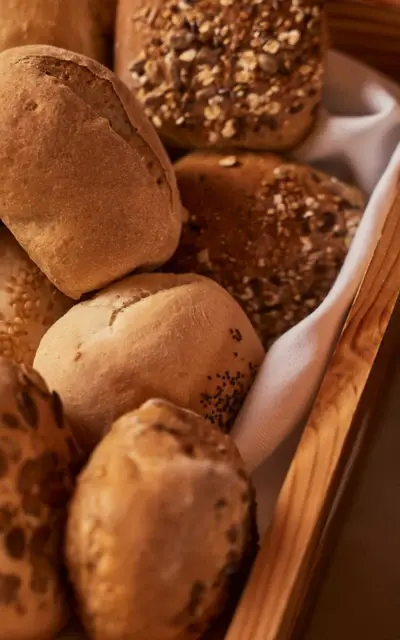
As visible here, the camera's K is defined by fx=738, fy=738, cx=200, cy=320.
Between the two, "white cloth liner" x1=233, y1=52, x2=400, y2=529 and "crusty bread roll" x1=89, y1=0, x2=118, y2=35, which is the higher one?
"crusty bread roll" x1=89, y1=0, x2=118, y2=35

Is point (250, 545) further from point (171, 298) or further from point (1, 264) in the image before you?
point (1, 264)

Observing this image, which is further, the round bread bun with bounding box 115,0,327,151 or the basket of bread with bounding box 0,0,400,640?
the round bread bun with bounding box 115,0,327,151

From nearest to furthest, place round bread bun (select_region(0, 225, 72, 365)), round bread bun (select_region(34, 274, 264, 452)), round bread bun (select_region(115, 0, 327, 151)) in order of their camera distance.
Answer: round bread bun (select_region(34, 274, 264, 452))
round bread bun (select_region(0, 225, 72, 365))
round bread bun (select_region(115, 0, 327, 151))

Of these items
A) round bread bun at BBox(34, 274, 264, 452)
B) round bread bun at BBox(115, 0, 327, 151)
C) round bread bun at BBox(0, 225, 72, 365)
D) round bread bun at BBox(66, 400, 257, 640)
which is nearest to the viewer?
round bread bun at BBox(66, 400, 257, 640)

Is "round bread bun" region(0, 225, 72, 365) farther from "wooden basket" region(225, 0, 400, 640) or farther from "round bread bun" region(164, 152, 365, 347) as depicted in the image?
"wooden basket" region(225, 0, 400, 640)

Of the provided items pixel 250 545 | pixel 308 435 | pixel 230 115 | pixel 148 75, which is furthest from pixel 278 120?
pixel 250 545

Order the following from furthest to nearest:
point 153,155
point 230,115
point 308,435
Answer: point 230,115 → point 153,155 → point 308,435

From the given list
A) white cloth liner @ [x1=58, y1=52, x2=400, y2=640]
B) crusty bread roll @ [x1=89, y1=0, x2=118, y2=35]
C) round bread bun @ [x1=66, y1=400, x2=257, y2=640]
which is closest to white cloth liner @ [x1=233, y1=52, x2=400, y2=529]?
white cloth liner @ [x1=58, y1=52, x2=400, y2=640]

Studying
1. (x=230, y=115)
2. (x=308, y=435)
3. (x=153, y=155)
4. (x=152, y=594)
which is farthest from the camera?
(x=230, y=115)
